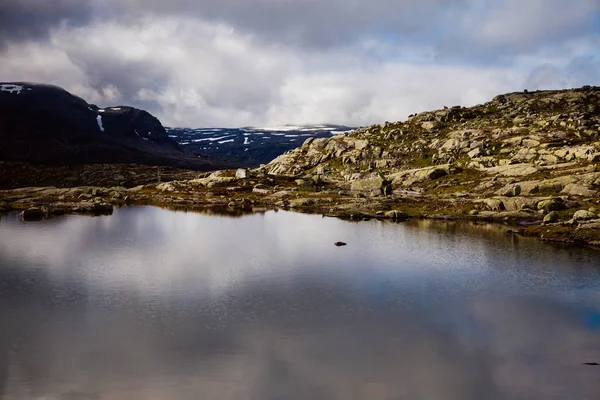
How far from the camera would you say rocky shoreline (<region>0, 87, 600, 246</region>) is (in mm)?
106188

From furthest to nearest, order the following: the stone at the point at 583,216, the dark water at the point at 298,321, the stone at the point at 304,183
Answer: the stone at the point at 304,183 → the stone at the point at 583,216 → the dark water at the point at 298,321

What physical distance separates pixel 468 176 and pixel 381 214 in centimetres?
4276

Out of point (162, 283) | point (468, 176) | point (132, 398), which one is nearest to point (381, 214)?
point (468, 176)

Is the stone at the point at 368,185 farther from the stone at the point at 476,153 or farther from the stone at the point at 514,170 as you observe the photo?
the stone at the point at 476,153

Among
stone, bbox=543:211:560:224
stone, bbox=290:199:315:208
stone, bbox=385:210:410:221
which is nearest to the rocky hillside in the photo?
stone, bbox=543:211:560:224

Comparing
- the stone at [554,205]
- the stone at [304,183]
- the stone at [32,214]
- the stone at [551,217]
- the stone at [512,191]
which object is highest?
the stone at [304,183]

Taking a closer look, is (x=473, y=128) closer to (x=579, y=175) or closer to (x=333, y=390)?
(x=579, y=175)

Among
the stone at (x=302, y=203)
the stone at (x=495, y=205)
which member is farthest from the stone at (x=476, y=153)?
the stone at (x=302, y=203)

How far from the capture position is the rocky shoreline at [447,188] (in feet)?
348

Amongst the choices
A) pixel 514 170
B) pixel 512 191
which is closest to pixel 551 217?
pixel 512 191

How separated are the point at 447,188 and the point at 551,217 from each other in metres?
46.9

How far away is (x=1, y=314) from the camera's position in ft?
151

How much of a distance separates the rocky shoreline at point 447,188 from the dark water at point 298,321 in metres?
28.9

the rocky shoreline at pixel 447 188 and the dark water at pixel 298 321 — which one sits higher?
the rocky shoreline at pixel 447 188
